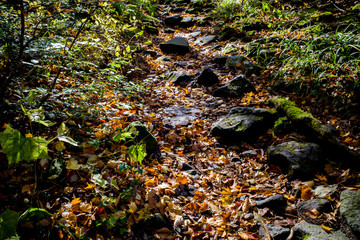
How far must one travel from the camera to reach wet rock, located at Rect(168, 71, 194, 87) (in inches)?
221

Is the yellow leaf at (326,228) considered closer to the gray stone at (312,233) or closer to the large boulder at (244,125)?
the gray stone at (312,233)

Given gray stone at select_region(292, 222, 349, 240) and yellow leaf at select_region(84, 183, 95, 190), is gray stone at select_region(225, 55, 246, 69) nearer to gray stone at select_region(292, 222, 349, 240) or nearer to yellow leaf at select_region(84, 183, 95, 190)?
gray stone at select_region(292, 222, 349, 240)

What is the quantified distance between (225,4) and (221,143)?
913cm

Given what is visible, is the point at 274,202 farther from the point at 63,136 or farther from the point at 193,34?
the point at 193,34

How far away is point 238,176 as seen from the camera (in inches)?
115

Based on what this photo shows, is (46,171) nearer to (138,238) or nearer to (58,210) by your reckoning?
(58,210)

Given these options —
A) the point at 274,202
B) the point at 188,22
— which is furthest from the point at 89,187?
the point at 188,22

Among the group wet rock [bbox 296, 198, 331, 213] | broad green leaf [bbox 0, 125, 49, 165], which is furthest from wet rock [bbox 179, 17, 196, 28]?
broad green leaf [bbox 0, 125, 49, 165]

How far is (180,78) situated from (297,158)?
12.5 ft

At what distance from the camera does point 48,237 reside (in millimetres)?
1627

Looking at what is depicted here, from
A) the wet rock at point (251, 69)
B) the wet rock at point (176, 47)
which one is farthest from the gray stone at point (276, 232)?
the wet rock at point (176, 47)

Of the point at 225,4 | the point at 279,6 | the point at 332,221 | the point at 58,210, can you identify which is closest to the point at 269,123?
the point at 332,221

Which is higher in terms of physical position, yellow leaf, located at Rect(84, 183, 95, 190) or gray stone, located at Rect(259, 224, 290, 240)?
yellow leaf, located at Rect(84, 183, 95, 190)

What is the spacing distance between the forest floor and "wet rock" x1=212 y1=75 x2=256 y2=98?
712 millimetres
